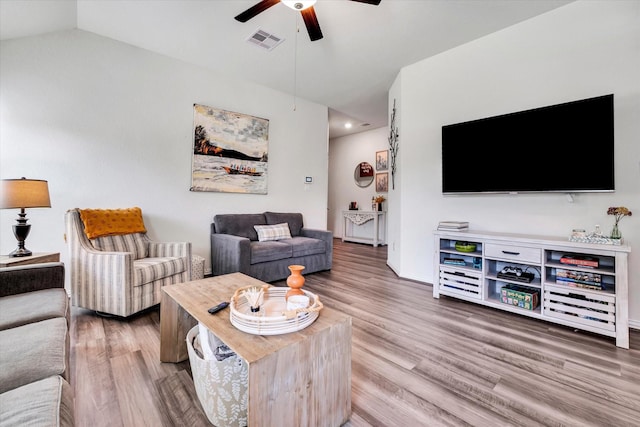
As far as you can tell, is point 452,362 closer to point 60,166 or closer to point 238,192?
point 238,192

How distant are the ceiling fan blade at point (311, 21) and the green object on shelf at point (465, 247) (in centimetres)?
241

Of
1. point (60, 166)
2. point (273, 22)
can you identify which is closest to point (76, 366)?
point (60, 166)

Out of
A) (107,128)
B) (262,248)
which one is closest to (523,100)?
(262,248)

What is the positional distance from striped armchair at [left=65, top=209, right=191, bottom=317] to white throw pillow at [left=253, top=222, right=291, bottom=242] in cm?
136

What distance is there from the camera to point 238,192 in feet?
12.7

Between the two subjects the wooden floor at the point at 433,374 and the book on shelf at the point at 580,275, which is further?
the book on shelf at the point at 580,275

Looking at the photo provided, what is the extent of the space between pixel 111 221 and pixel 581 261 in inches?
159

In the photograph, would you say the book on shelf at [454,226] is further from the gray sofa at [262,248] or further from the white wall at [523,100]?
the gray sofa at [262,248]

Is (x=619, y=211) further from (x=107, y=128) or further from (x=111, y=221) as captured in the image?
(x=107, y=128)

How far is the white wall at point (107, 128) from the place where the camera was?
251cm

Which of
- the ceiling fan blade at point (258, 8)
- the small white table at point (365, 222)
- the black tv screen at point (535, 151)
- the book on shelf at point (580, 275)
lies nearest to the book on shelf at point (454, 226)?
the black tv screen at point (535, 151)

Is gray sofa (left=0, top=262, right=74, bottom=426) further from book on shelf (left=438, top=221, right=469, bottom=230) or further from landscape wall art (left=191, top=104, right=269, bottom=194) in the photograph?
book on shelf (left=438, top=221, right=469, bottom=230)

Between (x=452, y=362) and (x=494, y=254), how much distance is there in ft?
4.09

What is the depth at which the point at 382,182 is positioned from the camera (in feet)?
21.2
